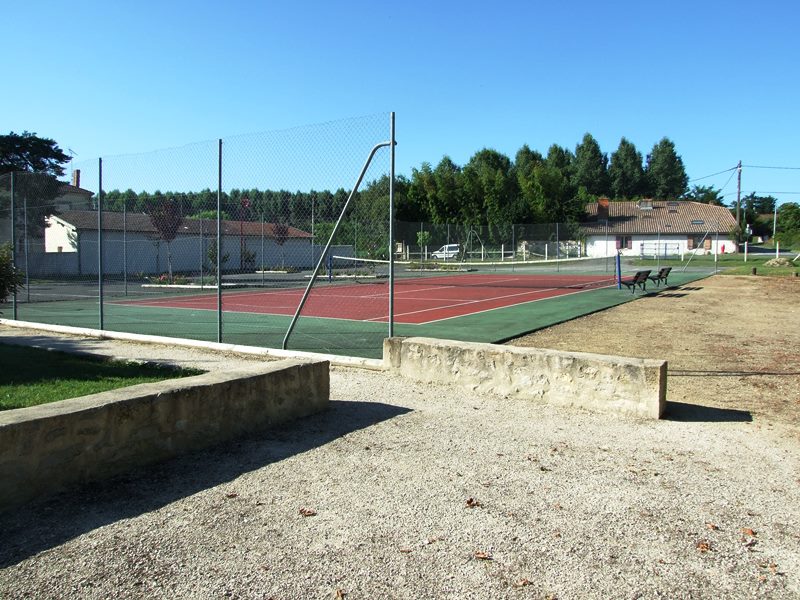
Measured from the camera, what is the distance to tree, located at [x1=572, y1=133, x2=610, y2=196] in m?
109

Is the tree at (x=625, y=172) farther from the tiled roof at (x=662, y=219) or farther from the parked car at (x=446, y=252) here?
the parked car at (x=446, y=252)

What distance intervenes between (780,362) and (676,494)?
19.6ft

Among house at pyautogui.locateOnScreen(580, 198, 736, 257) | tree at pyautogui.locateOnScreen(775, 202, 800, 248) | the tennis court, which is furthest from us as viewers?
house at pyautogui.locateOnScreen(580, 198, 736, 257)

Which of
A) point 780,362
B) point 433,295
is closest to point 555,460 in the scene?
point 780,362

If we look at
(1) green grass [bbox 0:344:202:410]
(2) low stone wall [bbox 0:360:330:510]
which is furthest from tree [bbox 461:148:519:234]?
(2) low stone wall [bbox 0:360:330:510]

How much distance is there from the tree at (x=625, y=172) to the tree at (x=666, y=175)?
432 cm

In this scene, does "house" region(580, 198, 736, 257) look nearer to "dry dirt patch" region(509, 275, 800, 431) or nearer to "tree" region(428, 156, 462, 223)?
"tree" region(428, 156, 462, 223)

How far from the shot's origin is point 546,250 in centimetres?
4975

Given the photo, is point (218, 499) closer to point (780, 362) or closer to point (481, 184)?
point (780, 362)

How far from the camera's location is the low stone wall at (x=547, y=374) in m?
6.18

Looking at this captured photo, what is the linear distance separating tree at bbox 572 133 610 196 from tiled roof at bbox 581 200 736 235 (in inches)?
983

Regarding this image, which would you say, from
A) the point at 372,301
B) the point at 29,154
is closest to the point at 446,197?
the point at 29,154

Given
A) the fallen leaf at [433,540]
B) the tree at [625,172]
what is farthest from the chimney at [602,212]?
the fallen leaf at [433,540]

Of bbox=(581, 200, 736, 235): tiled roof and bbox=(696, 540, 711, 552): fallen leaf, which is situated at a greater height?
bbox=(581, 200, 736, 235): tiled roof
